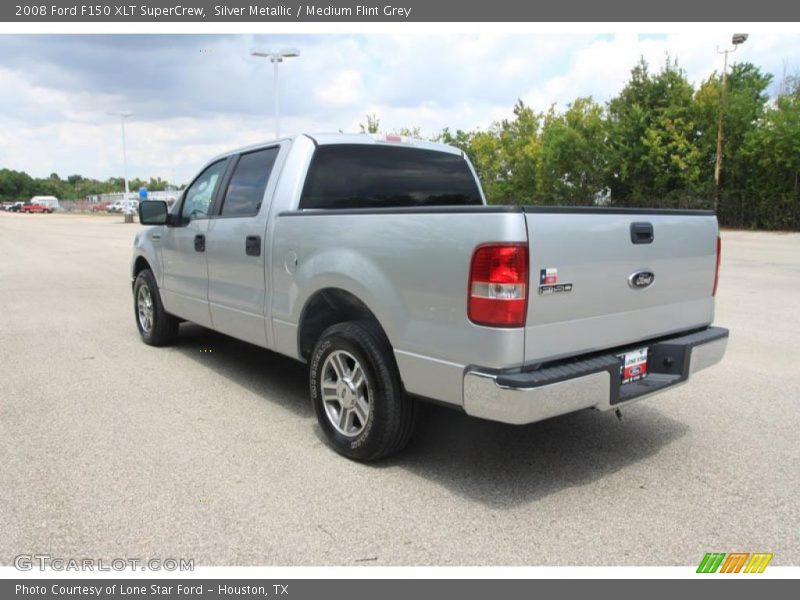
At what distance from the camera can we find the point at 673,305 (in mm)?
3875

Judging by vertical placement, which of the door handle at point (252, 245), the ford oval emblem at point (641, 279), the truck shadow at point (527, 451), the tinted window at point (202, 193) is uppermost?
the tinted window at point (202, 193)

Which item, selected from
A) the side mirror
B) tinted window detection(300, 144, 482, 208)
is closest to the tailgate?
tinted window detection(300, 144, 482, 208)

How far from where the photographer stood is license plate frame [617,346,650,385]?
3.51 meters

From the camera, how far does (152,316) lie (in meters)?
6.91

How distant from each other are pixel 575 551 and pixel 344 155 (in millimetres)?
3146

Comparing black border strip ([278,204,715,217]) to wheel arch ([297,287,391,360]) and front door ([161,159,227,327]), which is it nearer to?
wheel arch ([297,287,391,360])

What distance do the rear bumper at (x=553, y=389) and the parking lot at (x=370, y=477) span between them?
55cm

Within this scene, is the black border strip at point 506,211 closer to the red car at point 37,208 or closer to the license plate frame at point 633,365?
the license plate frame at point 633,365

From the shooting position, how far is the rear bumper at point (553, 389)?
9.82ft

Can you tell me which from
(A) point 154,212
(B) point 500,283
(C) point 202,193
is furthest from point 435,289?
(A) point 154,212

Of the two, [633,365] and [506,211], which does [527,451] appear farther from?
[506,211]

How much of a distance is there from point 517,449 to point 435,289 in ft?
4.83

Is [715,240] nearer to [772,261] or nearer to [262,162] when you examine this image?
[262,162]

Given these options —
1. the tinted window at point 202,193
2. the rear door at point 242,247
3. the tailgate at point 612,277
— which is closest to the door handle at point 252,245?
the rear door at point 242,247
